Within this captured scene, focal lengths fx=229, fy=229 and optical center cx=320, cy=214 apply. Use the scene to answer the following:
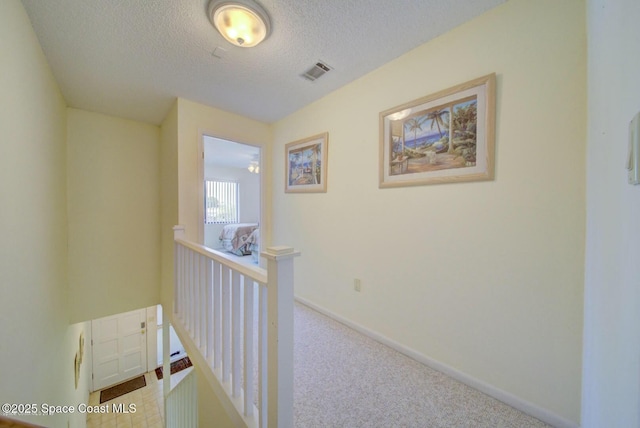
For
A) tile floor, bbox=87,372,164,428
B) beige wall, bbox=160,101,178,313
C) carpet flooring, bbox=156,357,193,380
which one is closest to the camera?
beige wall, bbox=160,101,178,313

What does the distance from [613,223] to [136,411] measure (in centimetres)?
603

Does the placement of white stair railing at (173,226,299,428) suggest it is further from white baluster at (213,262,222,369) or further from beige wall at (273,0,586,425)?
beige wall at (273,0,586,425)

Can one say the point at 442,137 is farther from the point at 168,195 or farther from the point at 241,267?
the point at 168,195

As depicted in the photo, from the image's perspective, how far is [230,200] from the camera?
7254 mm

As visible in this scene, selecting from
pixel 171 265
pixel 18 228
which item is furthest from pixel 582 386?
pixel 171 265

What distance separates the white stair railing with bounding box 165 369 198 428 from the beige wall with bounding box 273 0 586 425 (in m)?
1.72

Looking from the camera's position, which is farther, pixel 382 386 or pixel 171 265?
pixel 171 265

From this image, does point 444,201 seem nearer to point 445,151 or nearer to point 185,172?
point 445,151

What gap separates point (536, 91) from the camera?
1.23 meters

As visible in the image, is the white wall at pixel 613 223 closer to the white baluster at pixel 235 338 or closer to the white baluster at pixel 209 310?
the white baluster at pixel 235 338

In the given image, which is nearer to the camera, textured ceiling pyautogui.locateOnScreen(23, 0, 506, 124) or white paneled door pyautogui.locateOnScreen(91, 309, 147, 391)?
textured ceiling pyautogui.locateOnScreen(23, 0, 506, 124)

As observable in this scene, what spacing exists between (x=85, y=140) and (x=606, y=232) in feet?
14.6

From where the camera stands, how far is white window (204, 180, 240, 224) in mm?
6828

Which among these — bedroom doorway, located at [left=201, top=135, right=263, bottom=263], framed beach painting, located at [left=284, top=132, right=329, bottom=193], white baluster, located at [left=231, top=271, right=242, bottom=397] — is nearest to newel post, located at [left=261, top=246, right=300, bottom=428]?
white baluster, located at [left=231, top=271, right=242, bottom=397]
